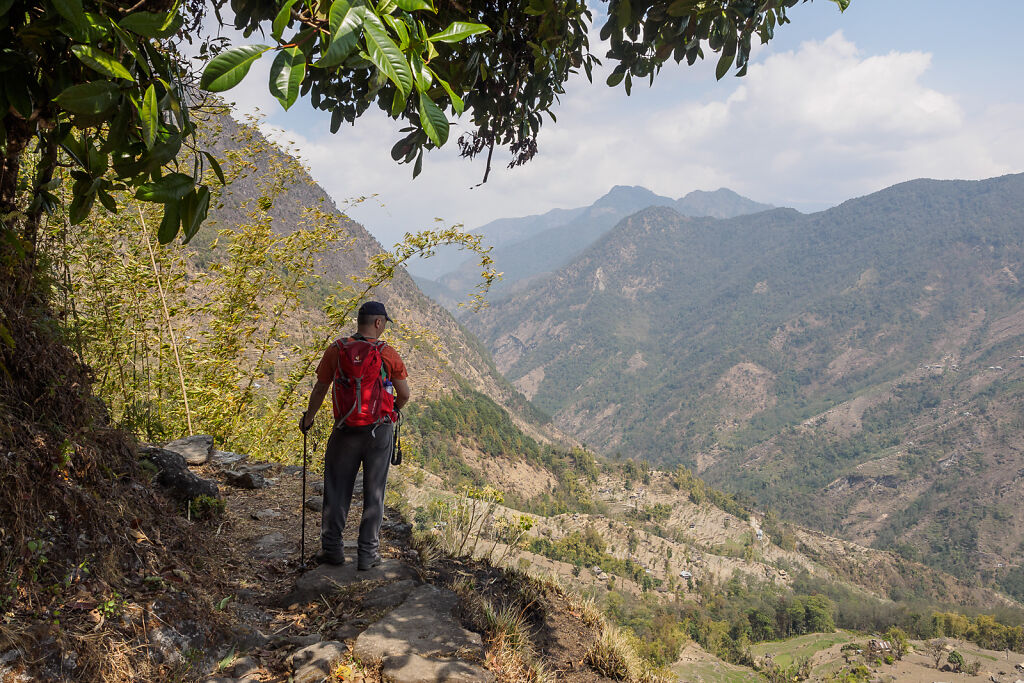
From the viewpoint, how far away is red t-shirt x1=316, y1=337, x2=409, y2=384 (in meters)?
3.91

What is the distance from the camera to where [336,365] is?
155 inches

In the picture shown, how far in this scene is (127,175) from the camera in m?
1.33

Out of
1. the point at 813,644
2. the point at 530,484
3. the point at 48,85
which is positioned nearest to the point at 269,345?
the point at 48,85

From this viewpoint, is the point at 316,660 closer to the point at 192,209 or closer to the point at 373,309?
the point at 373,309

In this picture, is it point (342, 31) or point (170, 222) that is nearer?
point (342, 31)

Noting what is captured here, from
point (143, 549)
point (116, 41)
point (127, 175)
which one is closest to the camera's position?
point (127, 175)

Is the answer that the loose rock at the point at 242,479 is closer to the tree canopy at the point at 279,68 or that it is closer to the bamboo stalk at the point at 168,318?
the bamboo stalk at the point at 168,318

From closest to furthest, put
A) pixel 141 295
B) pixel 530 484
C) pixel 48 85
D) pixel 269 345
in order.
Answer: pixel 48 85, pixel 141 295, pixel 269 345, pixel 530 484

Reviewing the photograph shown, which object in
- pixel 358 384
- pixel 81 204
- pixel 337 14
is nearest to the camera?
pixel 337 14

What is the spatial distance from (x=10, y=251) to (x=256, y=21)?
179cm

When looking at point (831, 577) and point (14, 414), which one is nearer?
point (14, 414)

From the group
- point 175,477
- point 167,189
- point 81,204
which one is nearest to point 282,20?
point 167,189

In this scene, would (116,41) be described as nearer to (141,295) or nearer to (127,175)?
(127,175)

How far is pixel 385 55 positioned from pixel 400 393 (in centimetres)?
321
